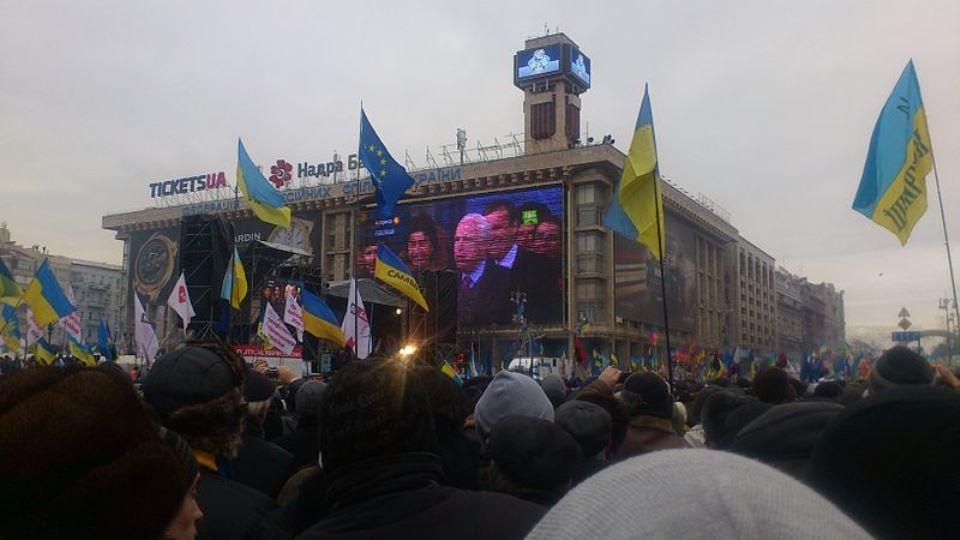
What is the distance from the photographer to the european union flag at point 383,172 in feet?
47.2

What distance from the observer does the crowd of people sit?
851mm

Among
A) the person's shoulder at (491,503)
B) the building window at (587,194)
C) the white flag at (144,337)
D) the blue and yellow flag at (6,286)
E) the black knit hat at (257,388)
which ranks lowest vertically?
the person's shoulder at (491,503)

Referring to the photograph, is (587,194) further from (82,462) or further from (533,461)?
(82,462)

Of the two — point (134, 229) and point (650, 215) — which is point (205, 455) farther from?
point (134, 229)

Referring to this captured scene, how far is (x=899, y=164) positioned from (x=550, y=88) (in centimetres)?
5001


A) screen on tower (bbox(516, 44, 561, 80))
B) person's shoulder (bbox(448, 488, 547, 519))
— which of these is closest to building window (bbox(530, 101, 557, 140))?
screen on tower (bbox(516, 44, 561, 80))

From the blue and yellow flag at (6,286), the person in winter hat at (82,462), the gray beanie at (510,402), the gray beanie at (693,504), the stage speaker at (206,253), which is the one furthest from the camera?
the blue and yellow flag at (6,286)

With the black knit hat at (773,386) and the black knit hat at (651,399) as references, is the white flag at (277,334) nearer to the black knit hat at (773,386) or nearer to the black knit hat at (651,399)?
the black knit hat at (773,386)

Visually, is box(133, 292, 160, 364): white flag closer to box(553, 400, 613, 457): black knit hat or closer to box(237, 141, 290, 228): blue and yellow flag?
box(237, 141, 290, 228): blue and yellow flag

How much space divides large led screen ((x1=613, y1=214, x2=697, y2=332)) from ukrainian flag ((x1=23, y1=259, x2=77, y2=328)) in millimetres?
36155

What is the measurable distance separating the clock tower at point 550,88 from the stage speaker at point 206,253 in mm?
37808

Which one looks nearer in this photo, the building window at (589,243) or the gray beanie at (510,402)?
the gray beanie at (510,402)

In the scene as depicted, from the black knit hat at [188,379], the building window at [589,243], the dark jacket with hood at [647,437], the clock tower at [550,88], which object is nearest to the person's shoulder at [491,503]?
the black knit hat at [188,379]

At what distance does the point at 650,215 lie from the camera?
344 inches
